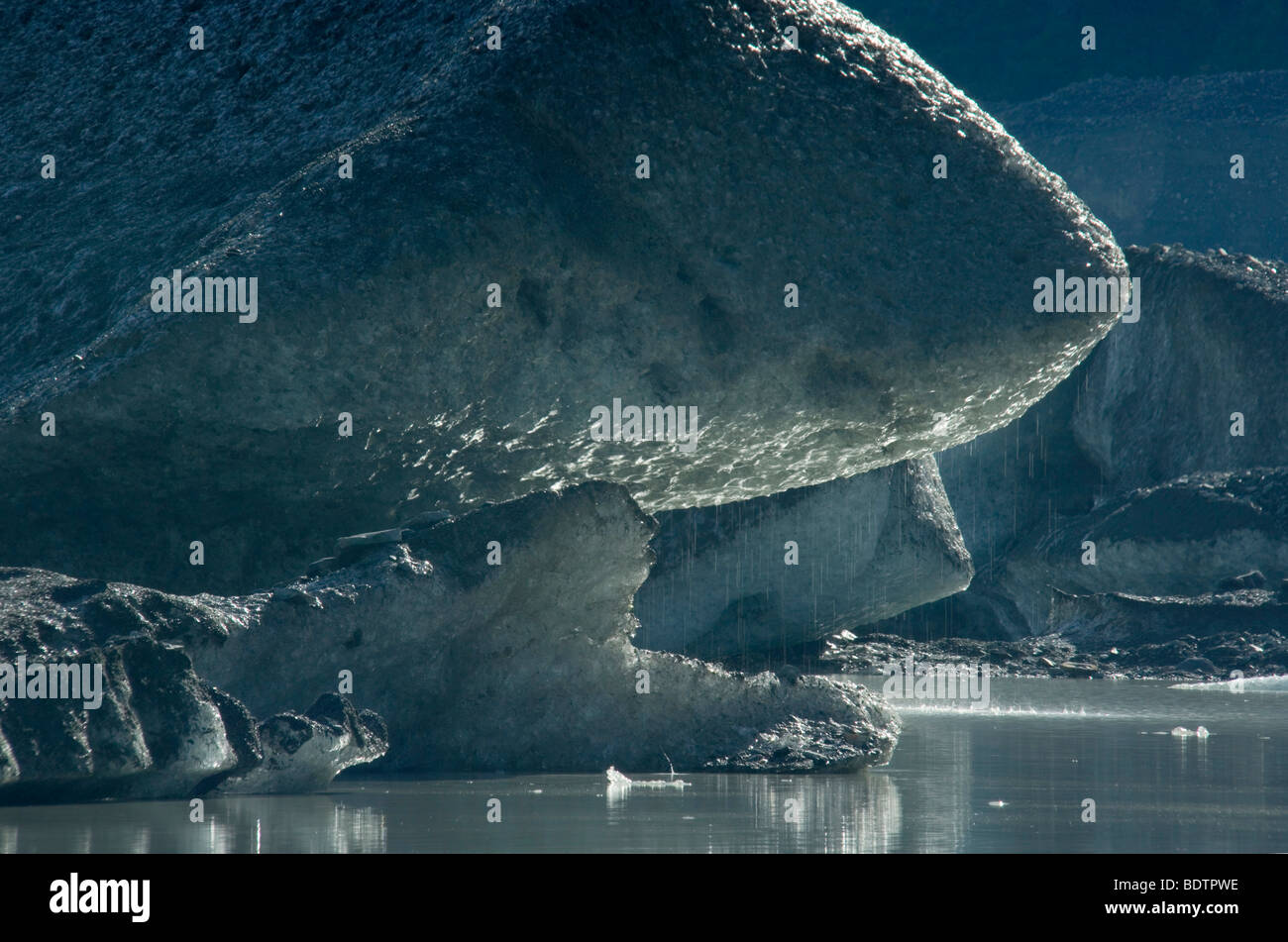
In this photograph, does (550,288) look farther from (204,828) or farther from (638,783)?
(204,828)

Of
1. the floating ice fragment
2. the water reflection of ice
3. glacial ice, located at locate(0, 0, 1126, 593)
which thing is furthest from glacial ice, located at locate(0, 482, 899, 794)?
glacial ice, located at locate(0, 0, 1126, 593)

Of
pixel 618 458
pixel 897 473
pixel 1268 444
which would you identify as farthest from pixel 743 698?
pixel 1268 444

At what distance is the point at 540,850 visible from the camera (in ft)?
11.5

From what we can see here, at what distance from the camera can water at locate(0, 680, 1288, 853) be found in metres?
3.69

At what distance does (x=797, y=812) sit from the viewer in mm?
4371

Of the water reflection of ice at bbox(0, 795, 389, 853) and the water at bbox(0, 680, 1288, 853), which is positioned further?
the water at bbox(0, 680, 1288, 853)

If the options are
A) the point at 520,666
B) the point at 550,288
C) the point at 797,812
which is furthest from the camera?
the point at 550,288

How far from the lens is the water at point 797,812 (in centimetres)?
369

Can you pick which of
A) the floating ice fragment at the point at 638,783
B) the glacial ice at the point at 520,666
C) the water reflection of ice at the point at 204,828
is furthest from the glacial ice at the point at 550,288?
the water reflection of ice at the point at 204,828

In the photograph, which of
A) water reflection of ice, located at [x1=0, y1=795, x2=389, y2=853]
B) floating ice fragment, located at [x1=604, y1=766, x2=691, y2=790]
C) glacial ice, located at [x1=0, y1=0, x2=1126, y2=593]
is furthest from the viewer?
glacial ice, located at [x1=0, y1=0, x2=1126, y2=593]

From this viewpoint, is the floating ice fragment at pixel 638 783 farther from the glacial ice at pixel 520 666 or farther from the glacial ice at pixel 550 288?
the glacial ice at pixel 550 288

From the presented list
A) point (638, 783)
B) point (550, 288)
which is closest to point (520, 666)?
point (638, 783)

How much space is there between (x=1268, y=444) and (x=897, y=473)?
7482mm

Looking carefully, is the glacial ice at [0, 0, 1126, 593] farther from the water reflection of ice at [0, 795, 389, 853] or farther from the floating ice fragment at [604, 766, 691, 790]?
the water reflection of ice at [0, 795, 389, 853]
